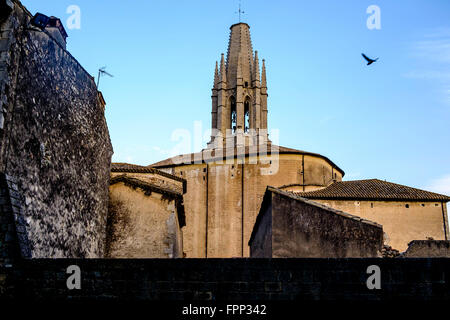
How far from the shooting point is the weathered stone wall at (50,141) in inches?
410

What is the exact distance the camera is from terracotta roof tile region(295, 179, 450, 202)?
101 feet

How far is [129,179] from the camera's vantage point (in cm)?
1916

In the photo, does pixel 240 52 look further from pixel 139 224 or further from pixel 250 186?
pixel 139 224

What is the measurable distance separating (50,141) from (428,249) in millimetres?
14897

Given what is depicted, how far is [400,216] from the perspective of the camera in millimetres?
30656

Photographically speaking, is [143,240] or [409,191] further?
[409,191]

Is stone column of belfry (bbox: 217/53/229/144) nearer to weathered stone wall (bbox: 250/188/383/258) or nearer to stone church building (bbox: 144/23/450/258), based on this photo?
stone church building (bbox: 144/23/450/258)
